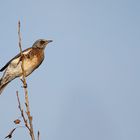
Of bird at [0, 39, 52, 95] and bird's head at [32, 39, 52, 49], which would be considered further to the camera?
bird's head at [32, 39, 52, 49]

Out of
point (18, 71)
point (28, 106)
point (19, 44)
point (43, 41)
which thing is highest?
point (43, 41)

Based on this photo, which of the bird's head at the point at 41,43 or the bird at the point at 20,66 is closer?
A: the bird at the point at 20,66

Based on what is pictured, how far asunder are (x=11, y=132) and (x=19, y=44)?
996 mm

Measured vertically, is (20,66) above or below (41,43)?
below

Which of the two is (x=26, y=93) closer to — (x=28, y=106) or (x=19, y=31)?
(x=28, y=106)

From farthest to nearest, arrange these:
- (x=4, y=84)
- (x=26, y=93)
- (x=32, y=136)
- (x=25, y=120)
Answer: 1. (x=4, y=84)
2. (x=26, y=93)
3. (x=25, y=120)
4. (x=32, y=136)

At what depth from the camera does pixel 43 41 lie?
406 inches

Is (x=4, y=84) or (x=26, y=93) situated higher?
(x=4, y=84)

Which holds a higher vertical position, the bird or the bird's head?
the bird's head

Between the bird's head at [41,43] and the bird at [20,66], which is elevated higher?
the bird's head at [41,43]

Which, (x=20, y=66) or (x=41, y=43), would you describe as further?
(x=41, y=43)

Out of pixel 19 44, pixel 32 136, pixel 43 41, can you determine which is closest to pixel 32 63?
pixel 43 41

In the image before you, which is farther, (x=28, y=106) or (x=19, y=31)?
(x=19, y=31)

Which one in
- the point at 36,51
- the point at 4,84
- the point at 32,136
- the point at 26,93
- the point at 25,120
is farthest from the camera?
the point at 36,51
